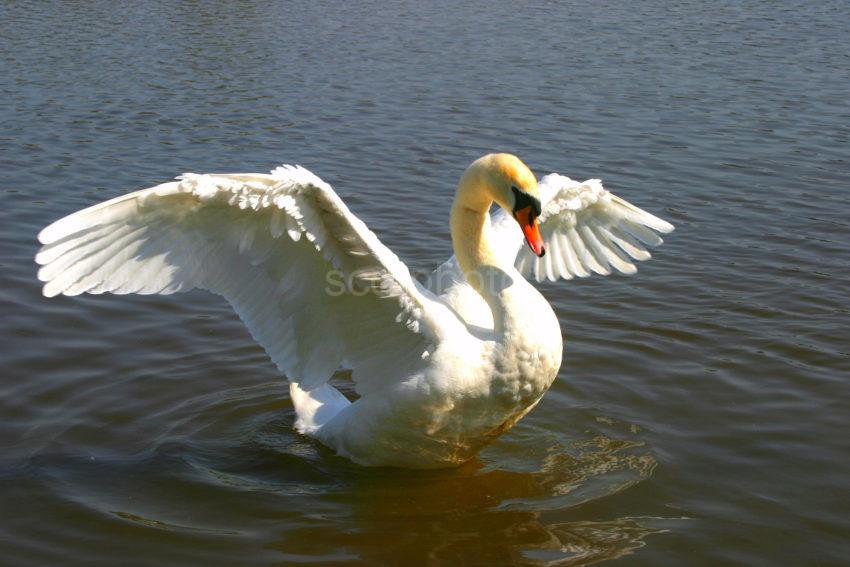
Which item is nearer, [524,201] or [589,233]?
[524,201]

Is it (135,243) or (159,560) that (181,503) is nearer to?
(159,560)

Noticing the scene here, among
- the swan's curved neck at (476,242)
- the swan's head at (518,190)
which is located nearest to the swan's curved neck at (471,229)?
the swan's curved neck at (476,242)

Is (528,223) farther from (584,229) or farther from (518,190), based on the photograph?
(584,229)

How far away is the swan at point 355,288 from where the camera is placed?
16.1 ft

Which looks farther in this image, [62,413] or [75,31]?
[75,31]

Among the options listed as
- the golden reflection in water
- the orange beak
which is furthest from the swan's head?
the golden reflection in water

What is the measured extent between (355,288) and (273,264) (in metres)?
0.45

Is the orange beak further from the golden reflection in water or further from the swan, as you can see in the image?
the golden reflection in water

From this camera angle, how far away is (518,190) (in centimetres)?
527

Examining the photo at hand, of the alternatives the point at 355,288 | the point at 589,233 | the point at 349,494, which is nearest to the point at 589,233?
the point at 589,233

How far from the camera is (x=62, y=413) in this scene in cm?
643

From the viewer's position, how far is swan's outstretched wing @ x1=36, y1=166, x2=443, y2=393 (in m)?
4.85

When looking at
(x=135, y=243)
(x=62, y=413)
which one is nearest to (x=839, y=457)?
(x=135, y=243)

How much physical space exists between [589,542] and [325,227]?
→ 6.57ft
